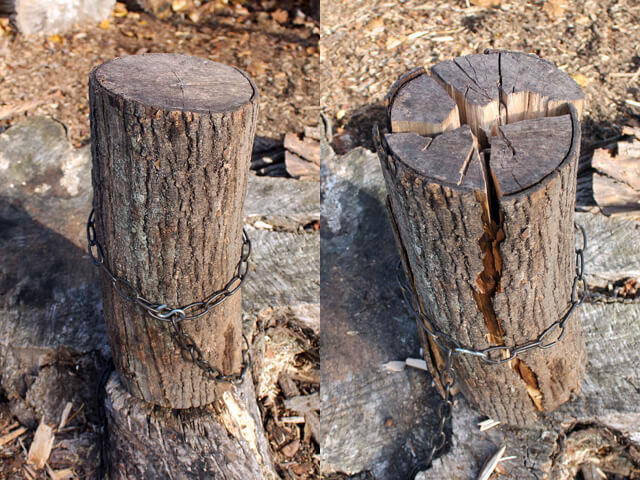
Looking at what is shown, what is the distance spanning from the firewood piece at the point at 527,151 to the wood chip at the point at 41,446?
2209mm

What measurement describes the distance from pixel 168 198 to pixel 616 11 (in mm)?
4251

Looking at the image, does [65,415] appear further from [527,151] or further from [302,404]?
[527,151]

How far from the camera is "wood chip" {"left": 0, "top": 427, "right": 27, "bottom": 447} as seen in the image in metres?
2.62

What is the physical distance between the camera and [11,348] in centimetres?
260

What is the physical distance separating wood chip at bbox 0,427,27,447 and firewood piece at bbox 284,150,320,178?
6.57 feet

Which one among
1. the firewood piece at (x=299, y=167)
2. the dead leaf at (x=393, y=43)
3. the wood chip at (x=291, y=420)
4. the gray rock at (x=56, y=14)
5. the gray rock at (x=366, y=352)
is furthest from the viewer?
the gray rock at (x=56, y=14)

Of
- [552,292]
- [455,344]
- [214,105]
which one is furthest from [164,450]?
[552,292]

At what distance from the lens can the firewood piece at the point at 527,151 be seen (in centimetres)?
156

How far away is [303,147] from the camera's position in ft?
13.0

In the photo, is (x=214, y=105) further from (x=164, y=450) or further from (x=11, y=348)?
(x=11, y=348)

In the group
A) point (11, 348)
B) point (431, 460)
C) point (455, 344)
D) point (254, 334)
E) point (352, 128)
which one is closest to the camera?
point (455, 344)

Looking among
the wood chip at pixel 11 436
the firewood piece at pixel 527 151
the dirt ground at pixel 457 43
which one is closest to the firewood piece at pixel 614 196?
the dirt ground at pixel 457 43

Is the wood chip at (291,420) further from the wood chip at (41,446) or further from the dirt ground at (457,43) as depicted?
the dirt ground at (457,43)

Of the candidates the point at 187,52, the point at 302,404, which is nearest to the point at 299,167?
the point at 302,404
